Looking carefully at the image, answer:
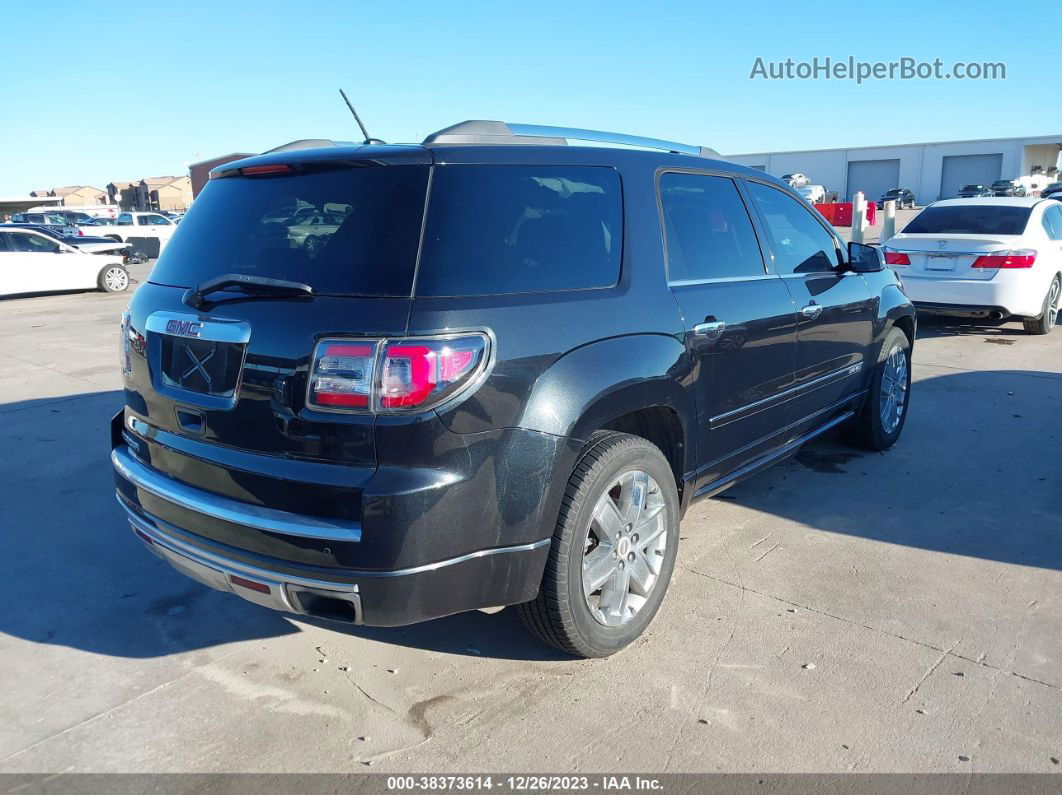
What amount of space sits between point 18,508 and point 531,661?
338 centimetres

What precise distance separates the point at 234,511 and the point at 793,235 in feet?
10.8

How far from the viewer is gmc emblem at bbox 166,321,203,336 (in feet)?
9.05

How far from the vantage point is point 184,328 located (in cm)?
281

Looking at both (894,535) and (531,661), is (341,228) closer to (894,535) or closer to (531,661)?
(531,661)

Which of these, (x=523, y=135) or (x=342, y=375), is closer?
(x=342, y=375)

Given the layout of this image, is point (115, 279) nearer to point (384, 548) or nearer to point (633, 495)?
point (633, 495)

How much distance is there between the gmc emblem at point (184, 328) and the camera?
2.76m

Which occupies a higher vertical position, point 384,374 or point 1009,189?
point 1009,189

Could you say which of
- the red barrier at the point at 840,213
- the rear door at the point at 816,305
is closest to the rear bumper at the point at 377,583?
the rear door at the point at 816,305

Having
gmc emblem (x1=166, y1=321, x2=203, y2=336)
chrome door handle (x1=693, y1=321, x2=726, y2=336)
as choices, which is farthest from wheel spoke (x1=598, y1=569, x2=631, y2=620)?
gmc emblem (x1=166, y1=321, x2=203, y2=336)

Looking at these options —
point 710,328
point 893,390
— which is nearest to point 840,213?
point 893,390

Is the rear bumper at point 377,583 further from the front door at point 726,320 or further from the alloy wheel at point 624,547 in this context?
the front door at point 726,320

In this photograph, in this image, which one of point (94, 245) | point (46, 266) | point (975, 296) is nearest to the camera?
point (975, 296)

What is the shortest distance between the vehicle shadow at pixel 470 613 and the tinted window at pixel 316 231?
1485 mm
